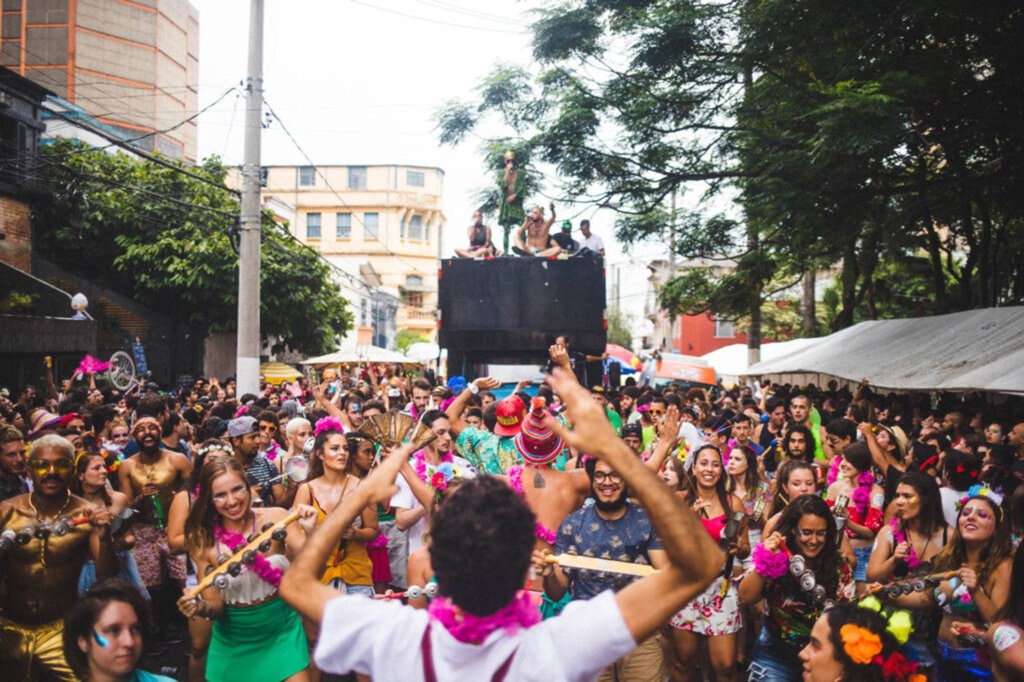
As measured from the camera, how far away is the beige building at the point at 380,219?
199 feet

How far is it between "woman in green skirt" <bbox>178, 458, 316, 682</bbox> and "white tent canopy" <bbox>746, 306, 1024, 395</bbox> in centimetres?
790

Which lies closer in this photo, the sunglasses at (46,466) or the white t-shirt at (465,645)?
the white t-shirt at (465,645)

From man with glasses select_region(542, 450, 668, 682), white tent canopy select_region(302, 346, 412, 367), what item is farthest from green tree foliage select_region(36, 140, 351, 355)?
man with glasses select_region(542, 450, 668, 682)

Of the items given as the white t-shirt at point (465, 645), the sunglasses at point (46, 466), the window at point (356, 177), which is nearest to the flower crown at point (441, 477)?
the sunglasses at point (46, 466)

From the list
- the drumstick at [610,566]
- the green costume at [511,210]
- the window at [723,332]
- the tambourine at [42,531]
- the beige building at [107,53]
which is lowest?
the tambourine at [42,531]

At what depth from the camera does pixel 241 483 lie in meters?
4.21

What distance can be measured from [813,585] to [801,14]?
417 inches

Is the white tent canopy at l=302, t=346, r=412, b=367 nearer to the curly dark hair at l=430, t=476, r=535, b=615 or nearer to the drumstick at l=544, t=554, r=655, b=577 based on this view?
the drumstick at l=544, t=554, r=655, b=577

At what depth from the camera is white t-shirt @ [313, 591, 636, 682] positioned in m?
1.82

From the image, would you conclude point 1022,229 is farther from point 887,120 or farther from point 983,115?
point 887,120

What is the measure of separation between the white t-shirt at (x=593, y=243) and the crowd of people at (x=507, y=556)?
5.96 metres

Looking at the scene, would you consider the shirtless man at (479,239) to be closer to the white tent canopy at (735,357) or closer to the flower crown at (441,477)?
the flower crown at (441,477)

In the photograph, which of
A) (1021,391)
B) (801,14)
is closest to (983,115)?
(801,14)

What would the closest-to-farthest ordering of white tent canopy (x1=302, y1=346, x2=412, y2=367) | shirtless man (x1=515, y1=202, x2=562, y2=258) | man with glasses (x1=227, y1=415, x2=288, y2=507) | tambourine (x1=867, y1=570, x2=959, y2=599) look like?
tambourine (x1=867, y1=570, x2=959, y2=599) < man with glasses (x1=227, y1=415, x2=288, y2=507) < shirtless man (x1=515, y1=202, x2=562, y2=258) < white tent canopy (x1=302, y1=346, x2=412, y2=367)
